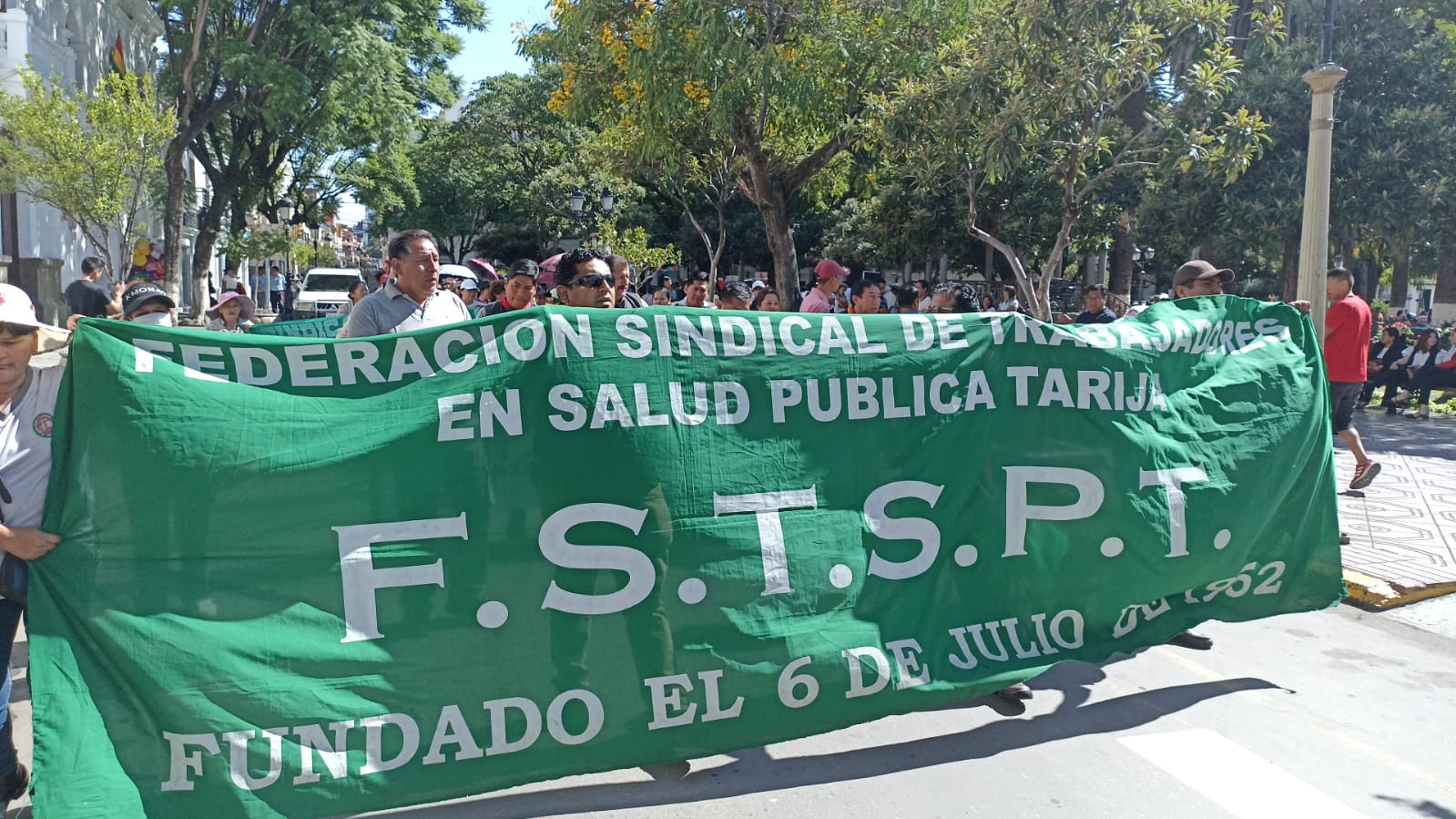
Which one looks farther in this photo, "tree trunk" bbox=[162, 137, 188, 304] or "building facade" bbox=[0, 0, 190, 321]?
"tree trunk" bbox=[162, 137, 188, 304]

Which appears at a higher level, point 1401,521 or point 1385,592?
point 1401,521

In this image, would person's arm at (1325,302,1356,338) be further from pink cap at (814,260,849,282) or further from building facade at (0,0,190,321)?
building facade at (0,0,190,321)

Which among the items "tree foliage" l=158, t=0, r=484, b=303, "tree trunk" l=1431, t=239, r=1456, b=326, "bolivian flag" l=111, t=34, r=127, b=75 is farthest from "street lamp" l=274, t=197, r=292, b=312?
"tree trunk" l=1431, t=239, r=1456, b=326

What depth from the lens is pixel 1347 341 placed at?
855 centimetres

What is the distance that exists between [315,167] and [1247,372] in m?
38.0

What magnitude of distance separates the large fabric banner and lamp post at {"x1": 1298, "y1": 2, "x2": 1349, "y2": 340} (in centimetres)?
472

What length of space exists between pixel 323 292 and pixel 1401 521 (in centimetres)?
2690

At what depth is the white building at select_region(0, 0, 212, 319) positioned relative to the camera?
73.7ft

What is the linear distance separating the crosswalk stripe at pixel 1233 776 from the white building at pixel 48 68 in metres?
22.5

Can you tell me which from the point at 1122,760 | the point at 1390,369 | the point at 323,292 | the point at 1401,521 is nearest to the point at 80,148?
the point at 323,292

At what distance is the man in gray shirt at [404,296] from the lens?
5.14 metres

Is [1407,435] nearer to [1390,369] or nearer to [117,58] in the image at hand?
[1390,369]

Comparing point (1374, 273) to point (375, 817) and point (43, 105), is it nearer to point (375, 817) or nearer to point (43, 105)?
point (43, 105)

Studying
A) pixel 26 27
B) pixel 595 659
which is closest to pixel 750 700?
pixel 595 659
